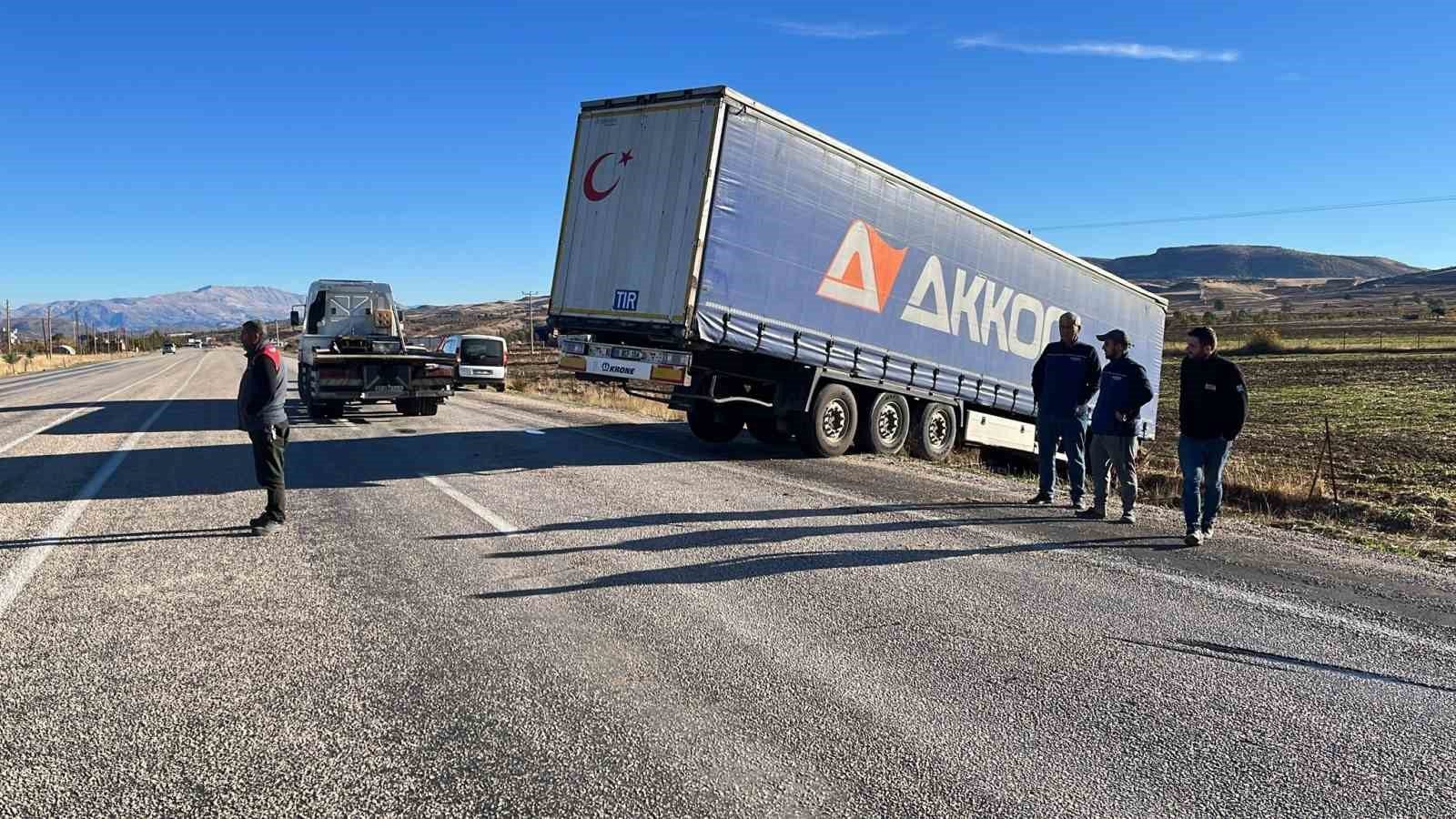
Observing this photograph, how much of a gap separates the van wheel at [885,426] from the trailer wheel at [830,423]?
238 millimetres

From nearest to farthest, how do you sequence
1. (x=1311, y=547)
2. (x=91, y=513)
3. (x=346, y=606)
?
(x=346, y=606) < (x=1311, y=547) < (x=91, y=513)

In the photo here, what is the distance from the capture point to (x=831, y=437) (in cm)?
1243

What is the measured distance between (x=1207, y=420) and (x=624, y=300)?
6432mm

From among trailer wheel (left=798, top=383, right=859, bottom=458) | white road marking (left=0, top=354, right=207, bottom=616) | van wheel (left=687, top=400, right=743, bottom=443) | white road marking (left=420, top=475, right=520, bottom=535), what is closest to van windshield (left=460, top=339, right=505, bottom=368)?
white road marking (left=0, top=354, right=207, bottom=616)

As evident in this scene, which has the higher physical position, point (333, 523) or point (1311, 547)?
point (1311, 547)

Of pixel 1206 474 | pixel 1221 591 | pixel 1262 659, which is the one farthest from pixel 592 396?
pixel 1262 659

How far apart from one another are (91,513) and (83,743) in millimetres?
5227

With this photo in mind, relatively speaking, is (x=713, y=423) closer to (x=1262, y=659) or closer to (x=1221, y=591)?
(x=1221, y=591)

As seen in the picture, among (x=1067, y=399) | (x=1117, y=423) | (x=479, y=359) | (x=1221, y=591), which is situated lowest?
(x=1221, y=591)

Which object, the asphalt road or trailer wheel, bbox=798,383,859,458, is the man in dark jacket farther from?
trailer wheel, bbox=798,383,859,458

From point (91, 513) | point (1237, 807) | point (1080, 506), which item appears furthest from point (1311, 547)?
point (91, 513)

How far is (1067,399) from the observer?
29.3ft

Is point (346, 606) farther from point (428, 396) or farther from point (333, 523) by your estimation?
point (428, 396)

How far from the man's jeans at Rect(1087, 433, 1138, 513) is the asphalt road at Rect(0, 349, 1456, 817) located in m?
0.33
